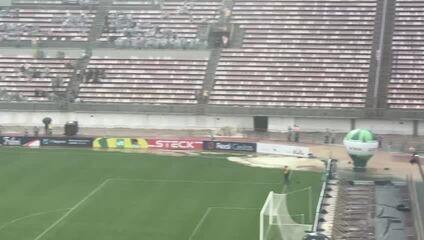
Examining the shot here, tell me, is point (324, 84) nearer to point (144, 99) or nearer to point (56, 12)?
point (144, 99)

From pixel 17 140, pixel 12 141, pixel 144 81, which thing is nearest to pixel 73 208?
pixel 17 140

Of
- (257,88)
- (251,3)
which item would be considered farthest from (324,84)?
(251,3)

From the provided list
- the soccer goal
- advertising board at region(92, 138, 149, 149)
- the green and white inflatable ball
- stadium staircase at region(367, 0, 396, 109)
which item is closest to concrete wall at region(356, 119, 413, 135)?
stadium staircase at region(367, 0, 396, 109)

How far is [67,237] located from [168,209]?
20.4 feet

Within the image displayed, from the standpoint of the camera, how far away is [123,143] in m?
53.2

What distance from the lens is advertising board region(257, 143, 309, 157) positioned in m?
49.9

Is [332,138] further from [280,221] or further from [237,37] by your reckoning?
[280,221]

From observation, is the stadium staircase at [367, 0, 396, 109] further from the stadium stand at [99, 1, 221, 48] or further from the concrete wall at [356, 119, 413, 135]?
the stadium stand at [99, 1, 221, 48]

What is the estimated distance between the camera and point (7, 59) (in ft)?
224

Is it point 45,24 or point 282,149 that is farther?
point 45,24

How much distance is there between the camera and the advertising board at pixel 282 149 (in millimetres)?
49906

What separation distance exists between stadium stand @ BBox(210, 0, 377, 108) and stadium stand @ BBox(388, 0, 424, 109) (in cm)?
230

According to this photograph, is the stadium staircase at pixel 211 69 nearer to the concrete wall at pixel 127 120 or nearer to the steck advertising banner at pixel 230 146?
the concrete wall at pixel 127 120

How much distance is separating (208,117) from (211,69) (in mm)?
6481
